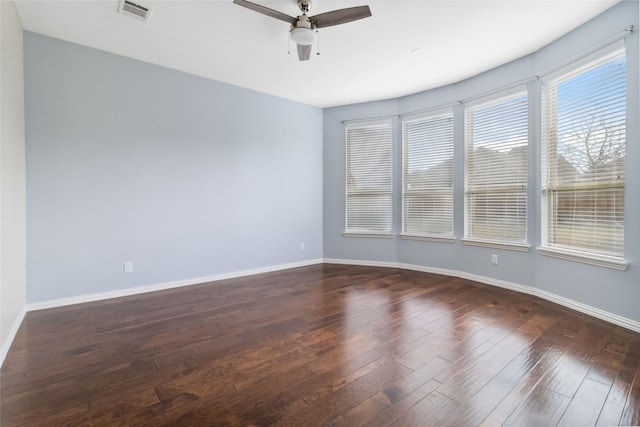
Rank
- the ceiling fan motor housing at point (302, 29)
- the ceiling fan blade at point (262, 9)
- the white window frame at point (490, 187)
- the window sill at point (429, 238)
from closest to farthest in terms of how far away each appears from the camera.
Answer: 1. the ceiling fan blade at point (262, 9)
2. the ceiling fan motor housing at point (302, 29)
3. the white window frame at point (490, 187)
4. the window sill at point (429, 238)

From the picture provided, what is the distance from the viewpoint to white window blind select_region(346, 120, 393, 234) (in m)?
5.07

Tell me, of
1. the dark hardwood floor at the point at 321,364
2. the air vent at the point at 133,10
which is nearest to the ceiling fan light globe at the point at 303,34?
the air vent at the point at 133,10

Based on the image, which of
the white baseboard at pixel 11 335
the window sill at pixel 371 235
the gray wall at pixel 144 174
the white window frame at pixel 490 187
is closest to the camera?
the white baseboard at pixel 11 335

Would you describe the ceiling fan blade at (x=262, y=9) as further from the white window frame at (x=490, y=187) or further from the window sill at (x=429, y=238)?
the window sill at (x=429, y=238)

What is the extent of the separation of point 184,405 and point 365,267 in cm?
378

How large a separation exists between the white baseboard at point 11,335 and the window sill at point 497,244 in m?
4.99

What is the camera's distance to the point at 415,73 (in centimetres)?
396

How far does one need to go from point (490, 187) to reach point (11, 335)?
534 centimetres

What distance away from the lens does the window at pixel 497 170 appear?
3650mm

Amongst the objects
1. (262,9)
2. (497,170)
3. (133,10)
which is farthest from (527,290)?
(133,10)

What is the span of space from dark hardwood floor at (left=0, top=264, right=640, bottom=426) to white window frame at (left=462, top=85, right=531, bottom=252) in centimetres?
79

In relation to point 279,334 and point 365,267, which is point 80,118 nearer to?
point 279,334

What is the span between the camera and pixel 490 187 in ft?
13.0

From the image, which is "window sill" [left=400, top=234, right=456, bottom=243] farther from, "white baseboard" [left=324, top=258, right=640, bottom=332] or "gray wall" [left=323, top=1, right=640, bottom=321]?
"white baseboard" [left=324, top=258, right=640, bottom=332]
